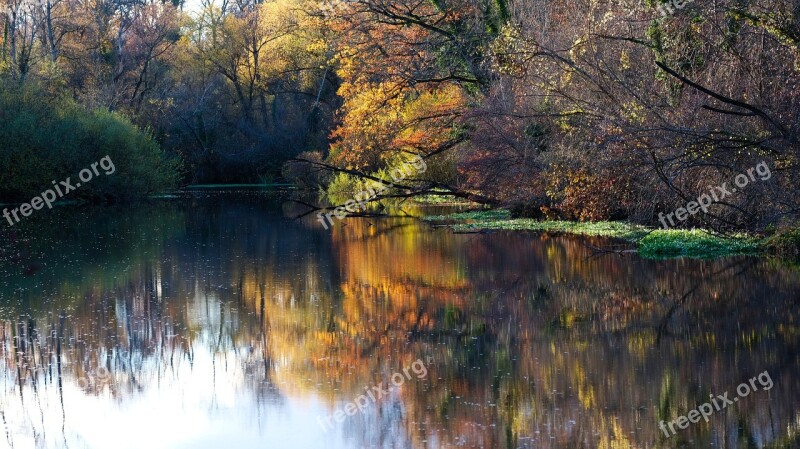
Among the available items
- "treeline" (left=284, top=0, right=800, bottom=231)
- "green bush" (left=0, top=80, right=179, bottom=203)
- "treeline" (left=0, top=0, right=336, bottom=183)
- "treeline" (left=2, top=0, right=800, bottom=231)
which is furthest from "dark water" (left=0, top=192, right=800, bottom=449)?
"treeline" (left=0, top=0, right=336, bottom=183)

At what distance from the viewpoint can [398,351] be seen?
35.9 feet

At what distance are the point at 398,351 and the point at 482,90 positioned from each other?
718 inches

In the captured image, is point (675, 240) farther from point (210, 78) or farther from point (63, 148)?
point (210, 78)

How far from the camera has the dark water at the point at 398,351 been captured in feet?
26.6

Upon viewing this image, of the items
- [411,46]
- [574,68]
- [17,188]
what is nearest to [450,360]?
[574,68]

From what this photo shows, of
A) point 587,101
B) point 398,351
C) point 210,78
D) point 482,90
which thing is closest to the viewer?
point 398,351

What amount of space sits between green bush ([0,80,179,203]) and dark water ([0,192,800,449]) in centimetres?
1971

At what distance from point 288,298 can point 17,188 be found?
27568 millimetres

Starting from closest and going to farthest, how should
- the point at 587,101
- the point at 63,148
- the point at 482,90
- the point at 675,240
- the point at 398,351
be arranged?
1. the point at 398,351
2. the point at 675,240
3. the point at 587,101
4. the point at 482,90
5. the point at 63,148

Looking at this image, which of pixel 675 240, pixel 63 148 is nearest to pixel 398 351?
pixel 675 240

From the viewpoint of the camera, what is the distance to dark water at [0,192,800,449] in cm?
810

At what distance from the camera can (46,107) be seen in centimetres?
3981

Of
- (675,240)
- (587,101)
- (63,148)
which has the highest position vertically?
(63,148)

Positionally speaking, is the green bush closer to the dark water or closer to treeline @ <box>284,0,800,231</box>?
treeline @ <box>284,0,800,231</box>
